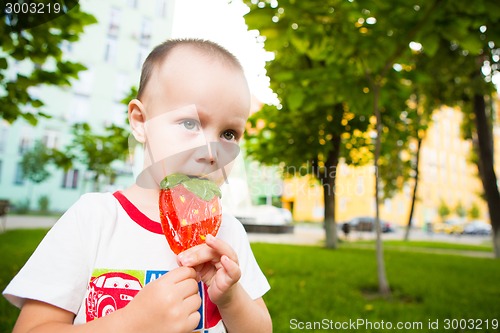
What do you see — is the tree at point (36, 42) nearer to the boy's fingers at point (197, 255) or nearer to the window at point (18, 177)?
the boy's fingers at point (197, 255)

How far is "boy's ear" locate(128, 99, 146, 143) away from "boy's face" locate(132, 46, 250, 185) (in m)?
0.03

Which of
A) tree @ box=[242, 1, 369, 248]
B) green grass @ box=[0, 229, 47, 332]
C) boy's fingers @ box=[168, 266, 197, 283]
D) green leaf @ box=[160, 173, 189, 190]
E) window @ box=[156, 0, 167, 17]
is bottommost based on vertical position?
green grass @ box=[0, 229, 47, 332]

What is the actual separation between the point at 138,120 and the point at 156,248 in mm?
313

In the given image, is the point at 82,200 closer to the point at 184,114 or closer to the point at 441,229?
the point at 184,114

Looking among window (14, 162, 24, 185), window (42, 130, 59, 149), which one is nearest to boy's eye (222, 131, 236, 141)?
window (42, 130, 59, 149)

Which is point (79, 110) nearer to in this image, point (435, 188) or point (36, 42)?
point (36, 42)

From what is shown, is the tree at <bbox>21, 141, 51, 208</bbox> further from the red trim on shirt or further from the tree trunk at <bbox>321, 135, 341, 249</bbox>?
the red trim on shirt

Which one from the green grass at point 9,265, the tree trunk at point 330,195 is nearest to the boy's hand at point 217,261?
the green grass at point 9,265

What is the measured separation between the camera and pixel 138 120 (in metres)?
0.90

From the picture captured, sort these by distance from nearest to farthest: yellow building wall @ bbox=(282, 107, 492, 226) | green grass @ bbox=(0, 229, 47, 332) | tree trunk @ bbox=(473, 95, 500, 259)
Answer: green grass @ bbox=(0, 229, 47, 332) < tree trunk @ bbox=(473, 95, 500, 259) < yellow building wall @ bbox=(282, 107, 492, 226)

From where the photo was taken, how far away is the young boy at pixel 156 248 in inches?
28.7

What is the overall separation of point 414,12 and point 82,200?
8.87 feet

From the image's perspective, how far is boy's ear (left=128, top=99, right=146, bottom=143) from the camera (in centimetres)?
88

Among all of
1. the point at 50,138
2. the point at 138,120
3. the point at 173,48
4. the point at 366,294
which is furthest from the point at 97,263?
the point at 50,138
